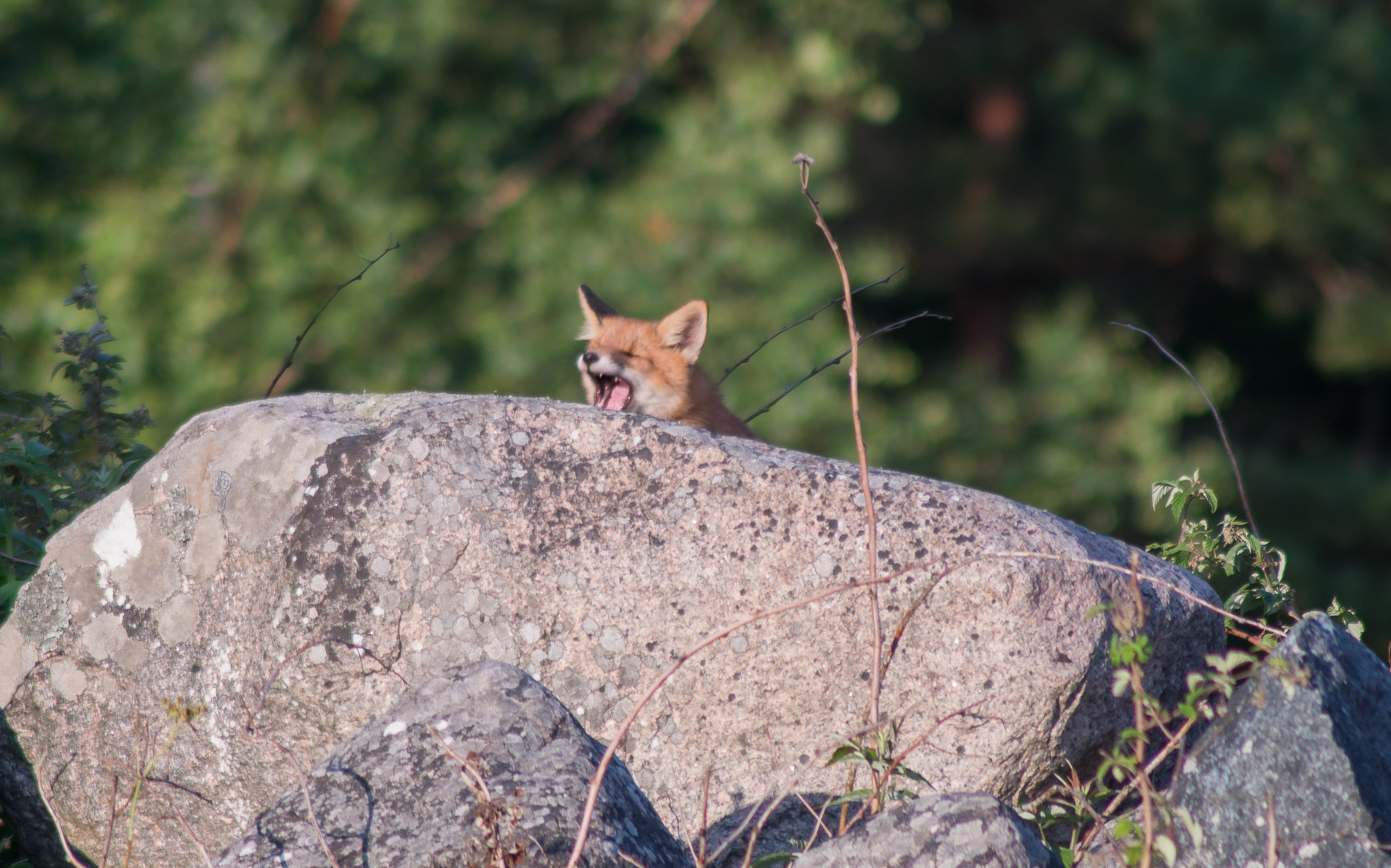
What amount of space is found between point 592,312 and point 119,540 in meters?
4.11

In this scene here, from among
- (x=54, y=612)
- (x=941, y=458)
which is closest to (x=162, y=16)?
(x=941, y=458)

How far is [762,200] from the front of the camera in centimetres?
1233

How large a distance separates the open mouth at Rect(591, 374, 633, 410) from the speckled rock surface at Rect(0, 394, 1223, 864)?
10.5 feet

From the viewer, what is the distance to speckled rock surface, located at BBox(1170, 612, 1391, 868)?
7.76ft

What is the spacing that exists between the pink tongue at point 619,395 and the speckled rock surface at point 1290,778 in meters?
4.17

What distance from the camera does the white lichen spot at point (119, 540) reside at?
320 centimetres

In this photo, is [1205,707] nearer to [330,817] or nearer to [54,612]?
[330,817]

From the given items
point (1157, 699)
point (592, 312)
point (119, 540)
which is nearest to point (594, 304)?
point (592, 312)

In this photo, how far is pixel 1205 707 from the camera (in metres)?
2.53

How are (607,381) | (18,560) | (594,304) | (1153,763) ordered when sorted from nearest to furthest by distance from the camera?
(1153,763) → (18,560) → (607,381) → (594,304)

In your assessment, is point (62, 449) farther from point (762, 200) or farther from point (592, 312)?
point (762, 200)

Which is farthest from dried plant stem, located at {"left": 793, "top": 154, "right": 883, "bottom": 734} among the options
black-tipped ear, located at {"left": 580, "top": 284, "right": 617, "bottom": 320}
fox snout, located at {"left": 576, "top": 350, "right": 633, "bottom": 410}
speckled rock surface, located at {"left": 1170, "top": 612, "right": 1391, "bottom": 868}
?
black-tipped ear, located at {"left": 580, "top": 284, "right": 617, "bottom": 320}

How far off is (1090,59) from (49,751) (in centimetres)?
1514

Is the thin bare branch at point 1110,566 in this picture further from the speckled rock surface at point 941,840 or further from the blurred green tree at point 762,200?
the blurred green tree at point 762,200
